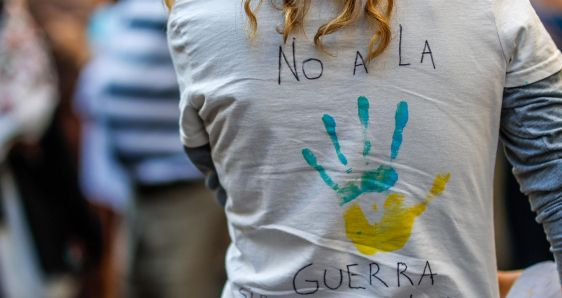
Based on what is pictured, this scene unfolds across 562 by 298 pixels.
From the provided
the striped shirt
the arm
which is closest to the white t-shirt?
the arm

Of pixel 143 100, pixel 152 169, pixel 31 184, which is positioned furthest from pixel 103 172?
pixel 143 100

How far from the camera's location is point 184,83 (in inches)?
75.8

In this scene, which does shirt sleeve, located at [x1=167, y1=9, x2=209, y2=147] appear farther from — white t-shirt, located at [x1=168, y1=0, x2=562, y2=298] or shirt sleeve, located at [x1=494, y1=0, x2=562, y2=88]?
shirt sleeve, located at [x1=494, y1=0, x2=562, y2=88]

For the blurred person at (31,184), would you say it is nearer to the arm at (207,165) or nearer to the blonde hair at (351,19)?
the arm at (207,165)

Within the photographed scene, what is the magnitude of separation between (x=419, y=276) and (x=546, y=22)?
2.89 meters

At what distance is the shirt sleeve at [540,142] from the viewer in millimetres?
1729

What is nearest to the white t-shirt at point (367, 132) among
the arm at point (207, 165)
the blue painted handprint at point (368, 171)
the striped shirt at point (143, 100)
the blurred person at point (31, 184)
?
the blue painted handprint at point (368, 171)

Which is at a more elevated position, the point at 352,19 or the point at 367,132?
the point at 352,19

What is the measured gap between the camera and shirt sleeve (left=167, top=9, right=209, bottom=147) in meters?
1.89

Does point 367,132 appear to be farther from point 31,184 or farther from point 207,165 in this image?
point 31,184

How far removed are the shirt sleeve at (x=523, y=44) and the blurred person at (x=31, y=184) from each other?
341cm

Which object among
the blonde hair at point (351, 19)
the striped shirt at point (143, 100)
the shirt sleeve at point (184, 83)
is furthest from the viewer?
the striped shirt at point (143, 100)

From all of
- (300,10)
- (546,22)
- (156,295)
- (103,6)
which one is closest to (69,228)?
(156,295)

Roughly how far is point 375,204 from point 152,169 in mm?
2485
